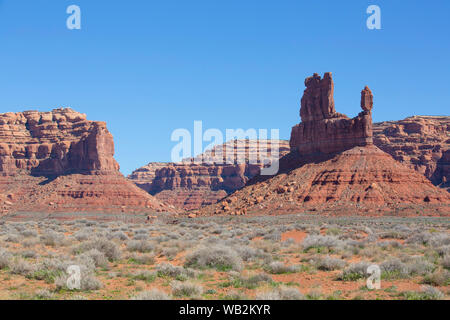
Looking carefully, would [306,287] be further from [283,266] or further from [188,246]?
[188,246]

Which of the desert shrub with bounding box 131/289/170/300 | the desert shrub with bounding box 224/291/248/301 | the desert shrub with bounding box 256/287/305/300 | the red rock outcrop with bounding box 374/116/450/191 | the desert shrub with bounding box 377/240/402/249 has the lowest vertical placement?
the desert shrub with bounding box 377/240/402/249

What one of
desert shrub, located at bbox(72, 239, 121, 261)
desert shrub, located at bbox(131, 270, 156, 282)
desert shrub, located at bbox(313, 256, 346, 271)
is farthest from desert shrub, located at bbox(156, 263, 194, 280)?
desert shrub, located at bbox(313, 256, 346, 271)

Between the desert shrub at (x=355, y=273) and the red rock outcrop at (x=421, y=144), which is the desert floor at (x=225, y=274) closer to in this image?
the desert shrub at (x=355, y=273)

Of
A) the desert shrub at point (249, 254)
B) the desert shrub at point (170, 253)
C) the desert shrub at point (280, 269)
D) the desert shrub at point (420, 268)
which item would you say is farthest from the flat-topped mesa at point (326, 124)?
the desert shrub at point (280, 269)

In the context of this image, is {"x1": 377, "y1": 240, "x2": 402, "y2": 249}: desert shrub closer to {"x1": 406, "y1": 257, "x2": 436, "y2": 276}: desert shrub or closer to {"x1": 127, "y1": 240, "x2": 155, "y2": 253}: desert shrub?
{"x1": 406, "y1": 257, "x2": 436, "y2": 276}: desert shrub

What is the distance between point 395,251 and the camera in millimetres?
23828

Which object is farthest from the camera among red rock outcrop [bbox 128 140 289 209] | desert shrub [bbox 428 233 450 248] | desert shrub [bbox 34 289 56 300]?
red rock outcrop [bbox 128 140 289 209]

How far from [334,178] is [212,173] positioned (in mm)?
88503

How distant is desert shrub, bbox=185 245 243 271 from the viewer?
1862cm

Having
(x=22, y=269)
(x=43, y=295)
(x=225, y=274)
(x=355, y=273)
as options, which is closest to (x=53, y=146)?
(x=22, y=269)

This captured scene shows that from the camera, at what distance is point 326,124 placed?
79500 mm

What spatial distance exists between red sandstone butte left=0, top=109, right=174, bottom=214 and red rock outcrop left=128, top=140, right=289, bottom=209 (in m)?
35.2

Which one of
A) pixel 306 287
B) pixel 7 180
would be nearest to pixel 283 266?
pixel 306 287

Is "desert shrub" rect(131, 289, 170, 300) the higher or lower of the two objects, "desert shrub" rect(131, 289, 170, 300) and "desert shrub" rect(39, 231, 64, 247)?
the higher
